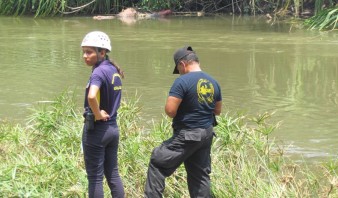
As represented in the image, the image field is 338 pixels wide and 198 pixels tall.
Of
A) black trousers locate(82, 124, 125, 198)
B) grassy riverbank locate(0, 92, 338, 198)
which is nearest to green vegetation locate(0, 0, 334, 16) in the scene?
grassy riverbank locate(0, 92, 338, 198)

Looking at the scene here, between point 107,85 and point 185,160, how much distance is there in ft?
2.54

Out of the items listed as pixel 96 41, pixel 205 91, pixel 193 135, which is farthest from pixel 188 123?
pixel 96 41

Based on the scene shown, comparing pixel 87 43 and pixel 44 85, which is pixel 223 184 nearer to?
pixel 87 43

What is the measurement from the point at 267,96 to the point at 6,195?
5.97 m

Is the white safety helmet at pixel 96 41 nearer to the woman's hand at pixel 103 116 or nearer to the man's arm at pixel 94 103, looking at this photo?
the man's arm at pixel 94 103

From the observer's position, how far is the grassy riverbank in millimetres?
4695

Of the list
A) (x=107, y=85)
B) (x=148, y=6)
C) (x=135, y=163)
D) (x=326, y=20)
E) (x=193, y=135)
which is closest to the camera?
(x=107, y=85)

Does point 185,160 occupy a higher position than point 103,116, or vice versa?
point 103,116

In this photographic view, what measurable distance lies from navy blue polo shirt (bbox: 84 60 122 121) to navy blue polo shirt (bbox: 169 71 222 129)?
14.7 inches

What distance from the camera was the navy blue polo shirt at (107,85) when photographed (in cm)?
434

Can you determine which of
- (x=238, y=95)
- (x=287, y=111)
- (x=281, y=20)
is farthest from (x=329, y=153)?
(x=281, y=20)

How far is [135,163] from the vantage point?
5242 millimetres

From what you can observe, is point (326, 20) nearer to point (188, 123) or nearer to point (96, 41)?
point (188, 123)

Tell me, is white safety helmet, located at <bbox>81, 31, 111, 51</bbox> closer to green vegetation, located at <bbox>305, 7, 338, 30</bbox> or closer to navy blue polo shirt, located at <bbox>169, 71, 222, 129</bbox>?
navy blue polo shirt, located at <bbox>169, 71, 222, 129</bbox>
